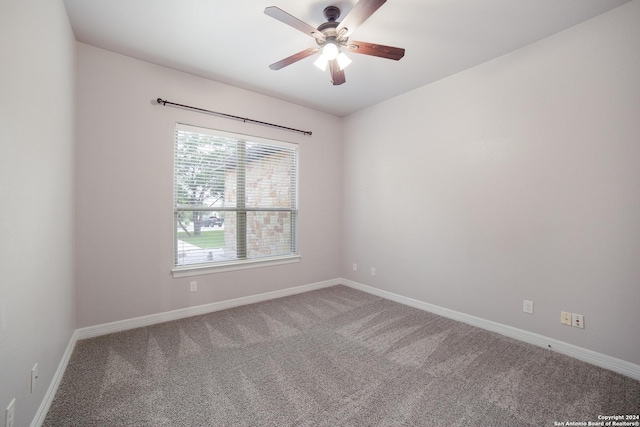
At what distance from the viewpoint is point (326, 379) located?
198cm

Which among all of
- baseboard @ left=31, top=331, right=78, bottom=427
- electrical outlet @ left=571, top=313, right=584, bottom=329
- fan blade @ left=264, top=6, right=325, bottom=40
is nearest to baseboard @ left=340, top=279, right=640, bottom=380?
electrical outlet @ left=571, top=313, right=584, bottom=329

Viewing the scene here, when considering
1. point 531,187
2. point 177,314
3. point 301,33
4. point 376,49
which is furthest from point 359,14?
point 177,314

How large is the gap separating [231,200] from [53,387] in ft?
7.29

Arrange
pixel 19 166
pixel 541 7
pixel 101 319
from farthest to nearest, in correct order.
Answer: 1. pixel 101 319
2. pixel 541 7
3. pixel 19 166

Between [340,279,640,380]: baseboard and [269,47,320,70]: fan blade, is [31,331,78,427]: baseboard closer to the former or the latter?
[269,47,320,70]: fan blade

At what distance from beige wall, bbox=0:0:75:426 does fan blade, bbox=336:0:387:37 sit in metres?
1.72

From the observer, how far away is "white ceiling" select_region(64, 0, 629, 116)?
81.7 inches

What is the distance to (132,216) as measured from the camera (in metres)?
2.81

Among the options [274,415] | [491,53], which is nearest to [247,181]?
[274,415]

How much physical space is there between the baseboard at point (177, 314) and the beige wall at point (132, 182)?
56 millimetres

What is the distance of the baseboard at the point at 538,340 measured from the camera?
6.77 ft

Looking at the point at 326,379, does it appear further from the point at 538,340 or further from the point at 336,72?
the point at 336,72

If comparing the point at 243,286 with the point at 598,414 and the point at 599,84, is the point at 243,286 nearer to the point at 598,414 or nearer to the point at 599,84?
the point at 598,414

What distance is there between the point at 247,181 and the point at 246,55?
1466 millimetres
